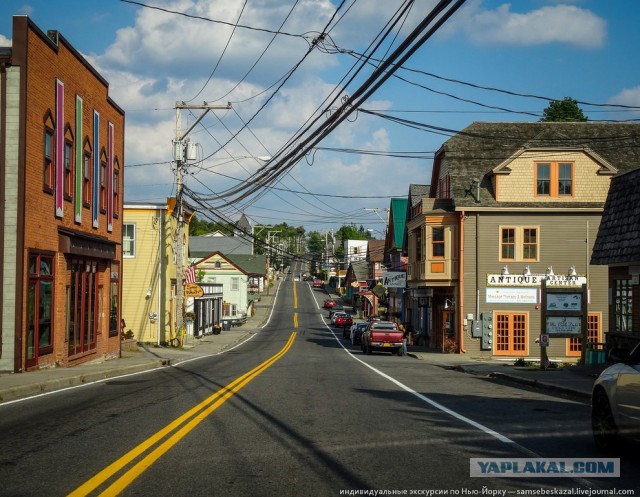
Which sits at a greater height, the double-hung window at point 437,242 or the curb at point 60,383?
the double-hung window at point 437,242

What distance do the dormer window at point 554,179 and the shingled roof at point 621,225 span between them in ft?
59.7

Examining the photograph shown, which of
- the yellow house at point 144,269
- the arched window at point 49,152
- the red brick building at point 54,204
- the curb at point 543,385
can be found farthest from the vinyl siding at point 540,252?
the arched window at point 49,152

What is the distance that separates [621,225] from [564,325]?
9.39m

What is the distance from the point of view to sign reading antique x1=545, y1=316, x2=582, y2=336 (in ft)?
96.0

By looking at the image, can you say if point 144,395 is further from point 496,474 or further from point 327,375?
point 496,474

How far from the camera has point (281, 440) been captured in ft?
33.2

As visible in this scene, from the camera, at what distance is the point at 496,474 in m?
8.20

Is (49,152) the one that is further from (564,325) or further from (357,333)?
(357,333)

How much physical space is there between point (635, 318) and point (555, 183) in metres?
21.0

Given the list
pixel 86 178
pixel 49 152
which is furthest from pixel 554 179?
pixel 49 152

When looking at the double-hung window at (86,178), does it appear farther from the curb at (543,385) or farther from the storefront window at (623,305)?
the storefront window at (623,305)

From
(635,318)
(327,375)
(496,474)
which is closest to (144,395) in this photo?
(327,375)

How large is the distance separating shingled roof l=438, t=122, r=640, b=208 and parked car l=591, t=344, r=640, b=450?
31659mm

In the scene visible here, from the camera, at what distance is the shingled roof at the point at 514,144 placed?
41.7 metres
